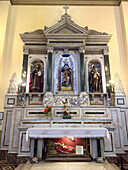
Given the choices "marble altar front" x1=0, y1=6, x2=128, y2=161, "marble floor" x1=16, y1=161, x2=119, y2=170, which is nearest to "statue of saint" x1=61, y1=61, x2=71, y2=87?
"marble altar front" x1=0, y1=6, x2=128, y2=161

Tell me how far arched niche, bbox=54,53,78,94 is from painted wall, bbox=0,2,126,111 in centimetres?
162

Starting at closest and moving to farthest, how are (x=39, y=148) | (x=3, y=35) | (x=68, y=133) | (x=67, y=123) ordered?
(x=68, y=133), (x=39, y=148), (x=67, y=123), (x=3, y=35)

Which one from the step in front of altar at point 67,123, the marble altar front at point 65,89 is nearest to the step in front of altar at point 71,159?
the marble altar front at point 65,89

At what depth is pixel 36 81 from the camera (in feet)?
20.1

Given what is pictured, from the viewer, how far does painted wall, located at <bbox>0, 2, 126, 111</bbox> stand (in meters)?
6.39

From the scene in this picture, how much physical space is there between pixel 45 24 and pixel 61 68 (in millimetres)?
2461

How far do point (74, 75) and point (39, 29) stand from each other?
268 centimetres

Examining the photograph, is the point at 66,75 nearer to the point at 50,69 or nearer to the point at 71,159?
the point at 50,69

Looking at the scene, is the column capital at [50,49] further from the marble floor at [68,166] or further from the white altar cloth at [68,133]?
the marble floor at [68,166]

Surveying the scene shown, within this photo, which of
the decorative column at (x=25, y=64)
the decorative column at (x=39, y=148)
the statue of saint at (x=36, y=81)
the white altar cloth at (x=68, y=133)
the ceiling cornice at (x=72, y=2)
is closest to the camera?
the white altar cloth at (x=68, y=133)

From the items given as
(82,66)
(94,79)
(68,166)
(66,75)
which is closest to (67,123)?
(68,166)

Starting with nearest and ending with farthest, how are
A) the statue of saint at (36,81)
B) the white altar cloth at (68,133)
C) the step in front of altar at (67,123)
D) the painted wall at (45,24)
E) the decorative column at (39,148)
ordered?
1. the white altar cloth at (68,133)
2. the decorative column at (39,148)
3. the step in front of altar at (67,123)
4. the statue of saint at (36,81)
5. the painted wall at (45,24)

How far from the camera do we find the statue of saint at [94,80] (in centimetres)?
603

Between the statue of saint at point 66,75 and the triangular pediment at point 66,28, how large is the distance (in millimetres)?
1437
